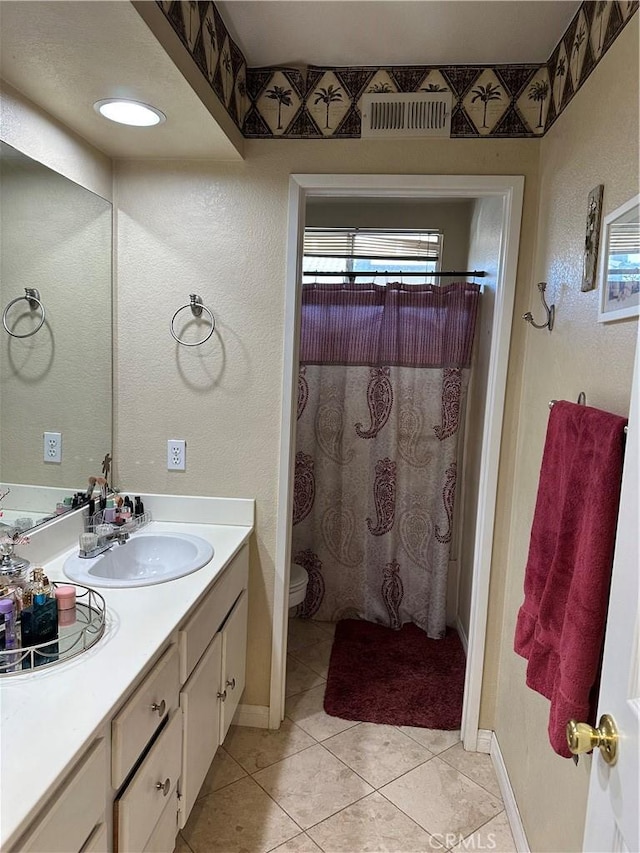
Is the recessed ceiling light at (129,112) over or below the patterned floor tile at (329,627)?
over

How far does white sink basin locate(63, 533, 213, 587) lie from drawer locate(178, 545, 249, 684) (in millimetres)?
108

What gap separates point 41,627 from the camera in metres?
1.17

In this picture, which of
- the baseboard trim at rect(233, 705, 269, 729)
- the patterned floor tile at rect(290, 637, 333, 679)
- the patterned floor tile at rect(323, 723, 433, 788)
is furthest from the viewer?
the patterned floor tile at rect(290, 637, 333, 679)

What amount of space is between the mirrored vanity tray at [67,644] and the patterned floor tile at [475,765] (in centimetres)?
151

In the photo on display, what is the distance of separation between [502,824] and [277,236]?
216 centimetres

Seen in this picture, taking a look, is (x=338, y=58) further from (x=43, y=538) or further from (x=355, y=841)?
(x=355, y=841)

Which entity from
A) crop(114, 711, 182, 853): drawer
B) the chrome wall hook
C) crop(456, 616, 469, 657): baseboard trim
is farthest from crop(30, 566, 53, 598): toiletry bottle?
crop(456, 616, 469, 657): baseboard trim

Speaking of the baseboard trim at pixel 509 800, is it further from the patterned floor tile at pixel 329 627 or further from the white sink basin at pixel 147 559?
the white sink basin at pixel 147 559

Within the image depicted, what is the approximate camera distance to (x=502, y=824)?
1798 millimetres

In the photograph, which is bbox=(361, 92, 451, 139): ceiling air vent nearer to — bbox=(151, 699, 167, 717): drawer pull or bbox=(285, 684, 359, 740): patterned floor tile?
bbox=(151, 699, 167, 717): drawer pull

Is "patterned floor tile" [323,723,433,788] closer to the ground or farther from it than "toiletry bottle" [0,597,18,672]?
closer to the ground

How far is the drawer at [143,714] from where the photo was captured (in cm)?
109

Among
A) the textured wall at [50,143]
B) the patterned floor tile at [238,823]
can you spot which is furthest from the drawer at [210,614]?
the textured wall at [50,143]

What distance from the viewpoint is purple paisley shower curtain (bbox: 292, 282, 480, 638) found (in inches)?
113
